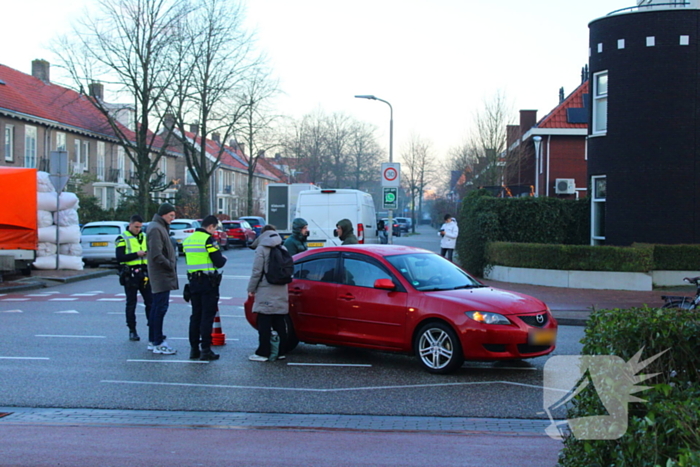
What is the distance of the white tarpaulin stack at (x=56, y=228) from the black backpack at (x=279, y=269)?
14273 mm

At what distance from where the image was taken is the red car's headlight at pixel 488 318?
8195 mm

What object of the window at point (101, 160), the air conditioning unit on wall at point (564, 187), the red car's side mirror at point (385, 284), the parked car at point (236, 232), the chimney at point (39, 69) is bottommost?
the parked car at point (236, 232)

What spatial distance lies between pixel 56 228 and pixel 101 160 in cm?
3014

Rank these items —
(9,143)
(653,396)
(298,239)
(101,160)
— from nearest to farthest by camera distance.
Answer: (653,396) → (298,239) → (9,143) → (101,160)

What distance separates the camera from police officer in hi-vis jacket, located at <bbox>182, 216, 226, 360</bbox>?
9.24 m

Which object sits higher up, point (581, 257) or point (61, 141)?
point (61, 141)

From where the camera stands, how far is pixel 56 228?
21.7 meters

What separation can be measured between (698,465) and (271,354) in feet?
23.2

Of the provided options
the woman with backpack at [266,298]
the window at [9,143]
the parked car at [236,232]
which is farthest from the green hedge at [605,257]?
the window at [9,143]

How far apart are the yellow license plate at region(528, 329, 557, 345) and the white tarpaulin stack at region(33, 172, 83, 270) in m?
16.8

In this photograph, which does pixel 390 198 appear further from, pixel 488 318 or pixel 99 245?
pixel 488 318

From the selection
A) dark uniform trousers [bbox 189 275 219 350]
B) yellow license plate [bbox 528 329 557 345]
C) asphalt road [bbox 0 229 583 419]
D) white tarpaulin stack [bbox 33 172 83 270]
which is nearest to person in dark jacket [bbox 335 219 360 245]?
asphalt road [bbox 0 229 583 419]

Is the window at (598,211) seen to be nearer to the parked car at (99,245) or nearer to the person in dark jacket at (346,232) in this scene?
the person in dark jacket at (346,232)

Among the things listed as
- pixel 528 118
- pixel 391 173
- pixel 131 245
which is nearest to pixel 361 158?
pixel 528 118
